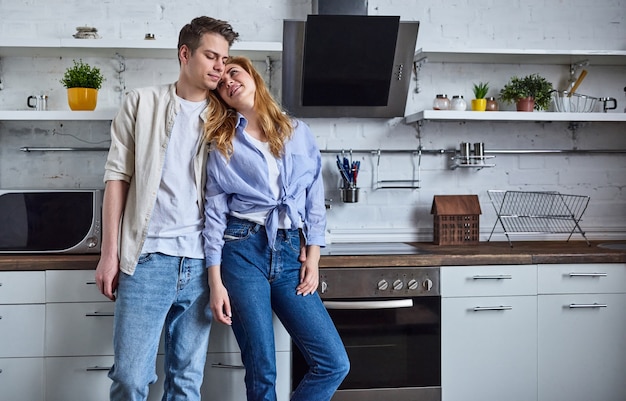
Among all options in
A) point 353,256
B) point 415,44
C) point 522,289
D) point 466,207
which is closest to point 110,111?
point 353,256

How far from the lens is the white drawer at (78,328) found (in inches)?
90.4

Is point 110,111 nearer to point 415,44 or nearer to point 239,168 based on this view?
point 239,168

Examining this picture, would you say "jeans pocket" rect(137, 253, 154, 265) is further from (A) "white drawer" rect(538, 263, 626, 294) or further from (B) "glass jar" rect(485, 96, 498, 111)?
(B) "glass jar" rect(485, 96, 498, 111)

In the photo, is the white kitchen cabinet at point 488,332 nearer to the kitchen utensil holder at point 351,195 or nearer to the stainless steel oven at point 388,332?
the stainless steel oven at point 388,332

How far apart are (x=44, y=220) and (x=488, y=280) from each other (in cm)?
188

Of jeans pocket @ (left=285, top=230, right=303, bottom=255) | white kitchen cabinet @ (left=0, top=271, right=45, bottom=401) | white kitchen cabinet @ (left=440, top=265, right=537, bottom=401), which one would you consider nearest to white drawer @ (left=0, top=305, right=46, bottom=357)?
white kitchen cabinet @ (left=0, top=271, right=45, bottom=401)

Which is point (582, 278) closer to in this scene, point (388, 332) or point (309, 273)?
point (388, 332)

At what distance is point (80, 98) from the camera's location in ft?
8.82

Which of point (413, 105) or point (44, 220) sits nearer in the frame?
point (44, 220)

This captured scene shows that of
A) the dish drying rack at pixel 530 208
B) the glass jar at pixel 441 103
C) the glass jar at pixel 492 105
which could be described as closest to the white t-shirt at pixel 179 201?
the glass jar at pixel 441 103

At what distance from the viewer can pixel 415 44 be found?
276 cm

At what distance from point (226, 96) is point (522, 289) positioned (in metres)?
1.45

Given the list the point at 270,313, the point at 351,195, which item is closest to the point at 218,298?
the point at 270,313

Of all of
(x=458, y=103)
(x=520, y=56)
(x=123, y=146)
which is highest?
(x=520, y=56)
